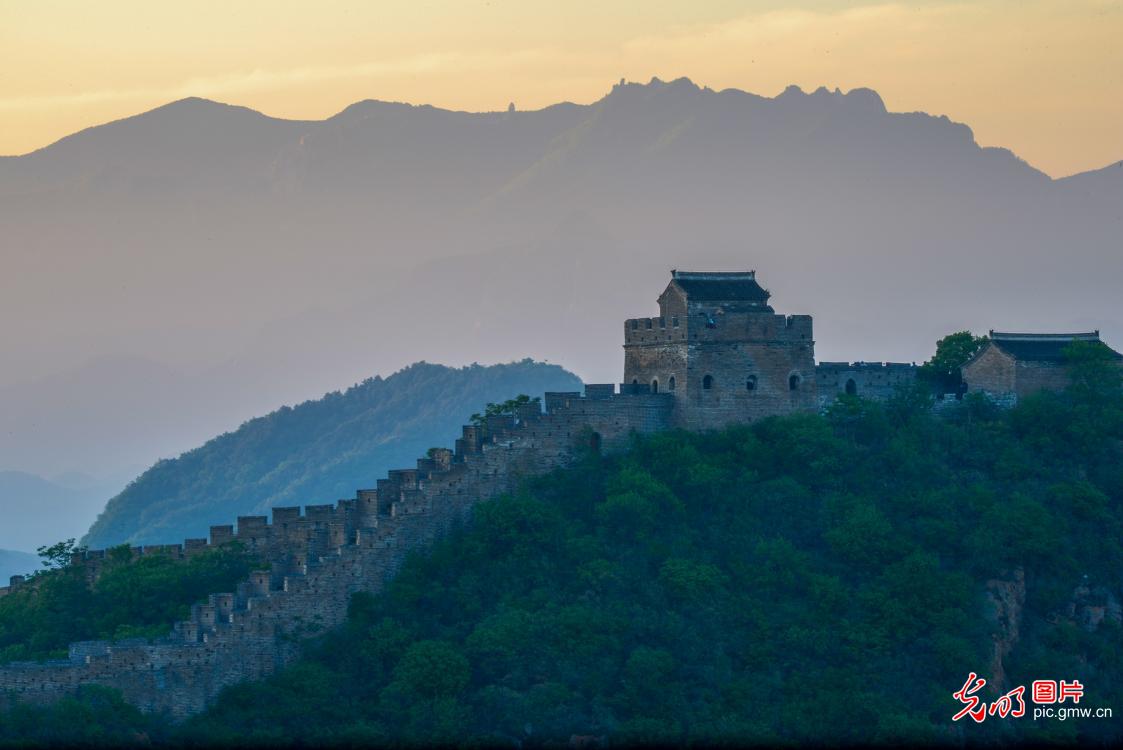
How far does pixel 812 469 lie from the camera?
8481 cm

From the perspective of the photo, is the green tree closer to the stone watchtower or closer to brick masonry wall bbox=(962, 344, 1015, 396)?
brick masonry wall bbox=(962, 344, 1015, 396)

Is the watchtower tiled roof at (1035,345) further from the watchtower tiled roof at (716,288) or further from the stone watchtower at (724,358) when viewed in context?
the watchtower tiled roof at (716,288)

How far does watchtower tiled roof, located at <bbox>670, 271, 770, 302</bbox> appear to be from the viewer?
3393 inches

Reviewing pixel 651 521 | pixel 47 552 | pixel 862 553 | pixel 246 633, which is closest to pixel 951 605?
pixel 862 553

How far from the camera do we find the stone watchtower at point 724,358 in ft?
279

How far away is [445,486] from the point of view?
80000mm

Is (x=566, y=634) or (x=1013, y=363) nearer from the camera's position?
(x=566, y=634)

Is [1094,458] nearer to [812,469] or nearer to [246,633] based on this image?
[812,469]

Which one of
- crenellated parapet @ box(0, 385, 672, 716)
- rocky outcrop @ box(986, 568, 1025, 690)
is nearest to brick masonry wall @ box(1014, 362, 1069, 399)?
rocky outcrop @ box(986, 568, 1025, 690)

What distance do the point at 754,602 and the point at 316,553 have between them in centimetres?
1498

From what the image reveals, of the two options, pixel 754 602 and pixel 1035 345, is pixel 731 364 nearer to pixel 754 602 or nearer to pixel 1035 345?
pixel 754 602

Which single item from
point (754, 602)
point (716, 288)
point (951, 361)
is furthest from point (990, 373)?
point (754, 602)

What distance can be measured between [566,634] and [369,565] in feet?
23.3

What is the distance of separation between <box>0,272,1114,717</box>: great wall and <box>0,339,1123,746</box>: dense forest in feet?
2.69
